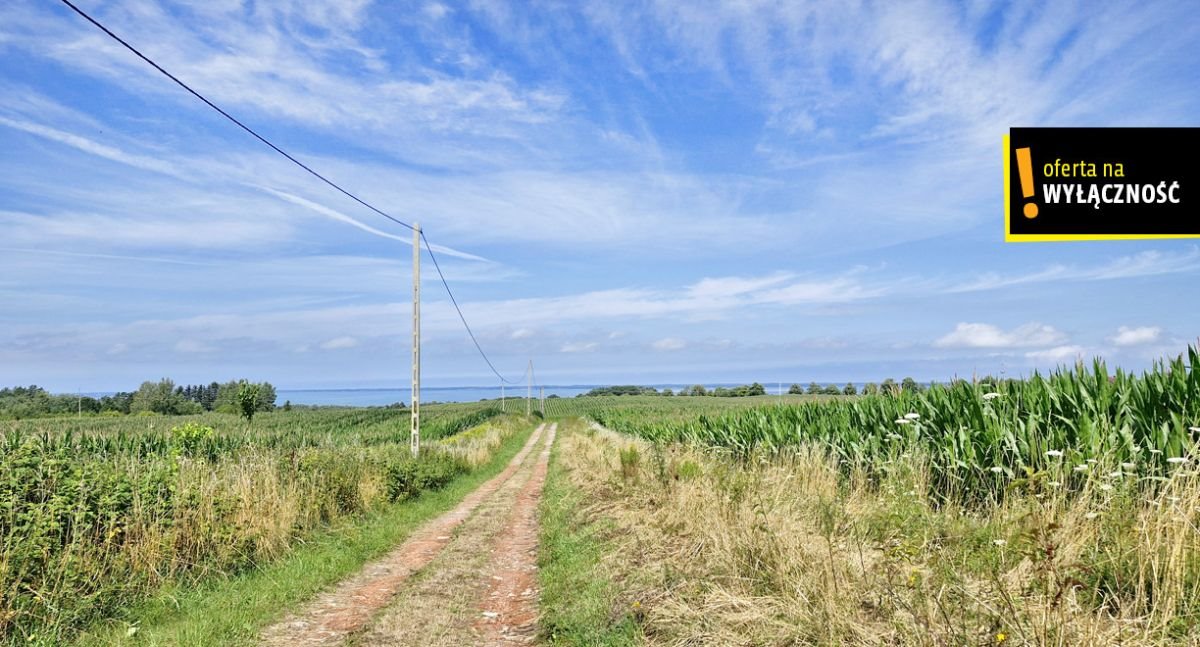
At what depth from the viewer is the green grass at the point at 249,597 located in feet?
22.2

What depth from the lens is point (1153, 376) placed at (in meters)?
9.30

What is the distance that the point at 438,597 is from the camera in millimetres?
8211

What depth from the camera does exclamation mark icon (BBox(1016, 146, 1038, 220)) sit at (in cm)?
1298

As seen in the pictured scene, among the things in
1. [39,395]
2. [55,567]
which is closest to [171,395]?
[39,395]

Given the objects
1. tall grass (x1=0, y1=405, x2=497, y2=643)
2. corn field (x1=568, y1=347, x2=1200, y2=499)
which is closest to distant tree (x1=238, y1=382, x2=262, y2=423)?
tall grass (x1=0, y1=405, x2=497, y2=643)

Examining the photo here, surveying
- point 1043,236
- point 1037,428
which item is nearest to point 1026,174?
point 1043,236

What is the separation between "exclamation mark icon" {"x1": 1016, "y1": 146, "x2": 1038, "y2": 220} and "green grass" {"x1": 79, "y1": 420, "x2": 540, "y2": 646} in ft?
43.3

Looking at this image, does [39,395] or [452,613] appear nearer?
[452,613]

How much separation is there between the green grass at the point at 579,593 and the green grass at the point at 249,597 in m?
2.82

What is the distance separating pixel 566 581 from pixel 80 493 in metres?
5.75

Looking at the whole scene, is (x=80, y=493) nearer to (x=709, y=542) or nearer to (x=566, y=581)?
(x=566, y=581)

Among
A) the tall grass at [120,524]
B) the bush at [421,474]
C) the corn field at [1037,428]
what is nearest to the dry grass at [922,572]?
the corn field at [1037,428]

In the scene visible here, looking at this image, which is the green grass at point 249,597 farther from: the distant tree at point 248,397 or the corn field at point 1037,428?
the distant tree at point 248,397

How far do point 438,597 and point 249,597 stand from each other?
2183 mm
